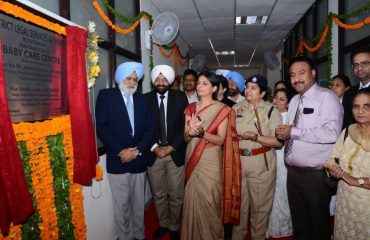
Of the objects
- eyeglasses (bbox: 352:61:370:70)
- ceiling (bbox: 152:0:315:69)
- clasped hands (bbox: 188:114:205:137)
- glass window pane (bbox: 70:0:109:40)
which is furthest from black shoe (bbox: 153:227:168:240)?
ceiling (bbox: 152:0:315:69)

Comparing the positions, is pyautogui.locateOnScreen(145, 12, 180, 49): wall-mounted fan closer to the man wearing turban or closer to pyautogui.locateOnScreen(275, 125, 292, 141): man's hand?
the man wearing turban

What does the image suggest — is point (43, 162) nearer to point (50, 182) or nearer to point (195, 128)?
point (50, 182)

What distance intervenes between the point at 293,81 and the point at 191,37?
623 centimetres

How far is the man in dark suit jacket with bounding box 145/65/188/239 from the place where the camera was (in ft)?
10.6

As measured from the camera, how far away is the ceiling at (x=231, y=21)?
555 centimetres

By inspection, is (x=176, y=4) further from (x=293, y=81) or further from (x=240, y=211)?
(x=240, y=211)

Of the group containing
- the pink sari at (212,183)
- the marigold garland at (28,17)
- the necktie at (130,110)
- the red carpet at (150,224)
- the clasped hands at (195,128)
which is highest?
the marigold garland at (28,17)

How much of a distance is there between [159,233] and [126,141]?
1.24 meters

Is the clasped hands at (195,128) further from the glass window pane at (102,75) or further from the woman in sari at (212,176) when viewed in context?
the glass window pane at (102,75)

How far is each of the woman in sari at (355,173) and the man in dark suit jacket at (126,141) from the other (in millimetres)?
1737

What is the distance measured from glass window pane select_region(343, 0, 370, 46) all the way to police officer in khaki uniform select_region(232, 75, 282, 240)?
2214mm

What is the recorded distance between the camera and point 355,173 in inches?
79.8

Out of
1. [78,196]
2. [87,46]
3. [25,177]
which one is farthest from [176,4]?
[25,177]

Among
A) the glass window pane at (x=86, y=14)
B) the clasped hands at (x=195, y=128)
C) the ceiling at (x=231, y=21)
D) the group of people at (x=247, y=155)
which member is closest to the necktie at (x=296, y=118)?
the group of people at (x=247, y=155)
